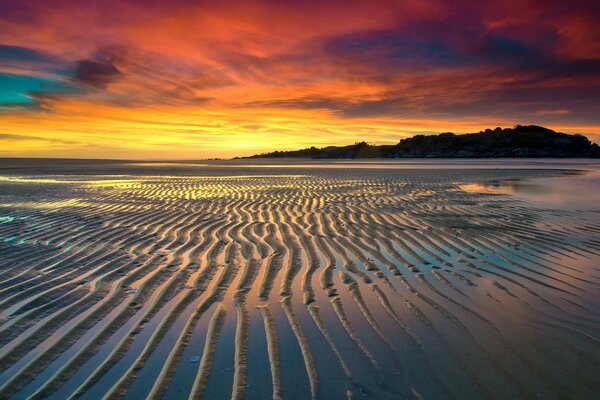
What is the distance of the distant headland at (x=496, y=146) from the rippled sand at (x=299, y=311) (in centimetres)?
11178

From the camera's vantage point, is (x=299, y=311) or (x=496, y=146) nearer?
(x=299, y=311)

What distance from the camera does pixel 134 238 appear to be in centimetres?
830

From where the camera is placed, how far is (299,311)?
4535 mm

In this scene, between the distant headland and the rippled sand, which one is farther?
the distant headland

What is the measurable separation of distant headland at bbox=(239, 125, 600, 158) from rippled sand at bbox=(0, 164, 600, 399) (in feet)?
367

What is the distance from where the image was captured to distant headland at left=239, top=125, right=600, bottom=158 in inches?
4284

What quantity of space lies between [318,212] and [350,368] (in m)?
8.47

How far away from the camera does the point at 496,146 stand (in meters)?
115

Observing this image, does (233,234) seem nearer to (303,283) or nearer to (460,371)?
(303,283)

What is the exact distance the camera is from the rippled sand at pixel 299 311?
314cm

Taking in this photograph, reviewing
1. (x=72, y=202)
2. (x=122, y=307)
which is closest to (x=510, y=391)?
(x=122, y=307)

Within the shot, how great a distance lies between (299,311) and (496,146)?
124225 millimetres

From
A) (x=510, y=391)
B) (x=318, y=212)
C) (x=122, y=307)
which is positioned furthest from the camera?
(x=318, y=212)

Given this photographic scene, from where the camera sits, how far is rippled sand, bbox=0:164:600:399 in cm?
314
